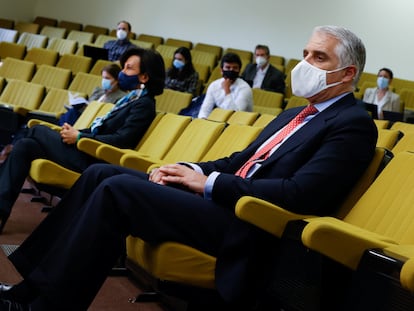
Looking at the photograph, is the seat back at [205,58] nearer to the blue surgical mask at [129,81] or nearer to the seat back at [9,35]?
the seat back at [9,35]

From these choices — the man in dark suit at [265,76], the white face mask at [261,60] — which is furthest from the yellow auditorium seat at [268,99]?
the white face mask at [261,60]

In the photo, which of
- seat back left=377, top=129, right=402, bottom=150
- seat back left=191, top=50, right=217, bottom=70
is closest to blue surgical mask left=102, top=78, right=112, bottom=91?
seat back left=377, top=129, right=402, bottom=150

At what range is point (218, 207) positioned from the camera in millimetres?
1903

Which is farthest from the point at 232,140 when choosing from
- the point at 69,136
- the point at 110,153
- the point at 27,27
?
the point at 27,27

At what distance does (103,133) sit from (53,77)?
390 cm

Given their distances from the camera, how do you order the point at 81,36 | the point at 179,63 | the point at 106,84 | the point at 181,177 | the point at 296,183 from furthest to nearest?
the point at 81,36, the point at 179,63, the point at 106,84, the point at 181,177, the point at 296,183

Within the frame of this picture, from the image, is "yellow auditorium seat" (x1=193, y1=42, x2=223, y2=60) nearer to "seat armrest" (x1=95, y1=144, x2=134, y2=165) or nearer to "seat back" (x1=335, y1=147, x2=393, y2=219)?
"seat armrest" (x1=95, y1=144, x2=134, y2=165)

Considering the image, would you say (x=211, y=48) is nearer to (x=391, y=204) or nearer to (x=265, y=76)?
(x=265, y=76)

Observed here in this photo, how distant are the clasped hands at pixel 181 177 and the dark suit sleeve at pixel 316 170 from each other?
0.31 ft

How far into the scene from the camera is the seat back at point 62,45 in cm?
988

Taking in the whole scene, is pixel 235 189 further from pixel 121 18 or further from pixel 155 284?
pixel 121 18

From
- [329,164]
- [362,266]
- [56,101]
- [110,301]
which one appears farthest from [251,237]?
[56,101]

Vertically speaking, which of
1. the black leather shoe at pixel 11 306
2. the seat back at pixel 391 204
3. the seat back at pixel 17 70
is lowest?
the black leather shoe at pixel 11 306

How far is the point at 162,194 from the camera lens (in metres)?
1.85
